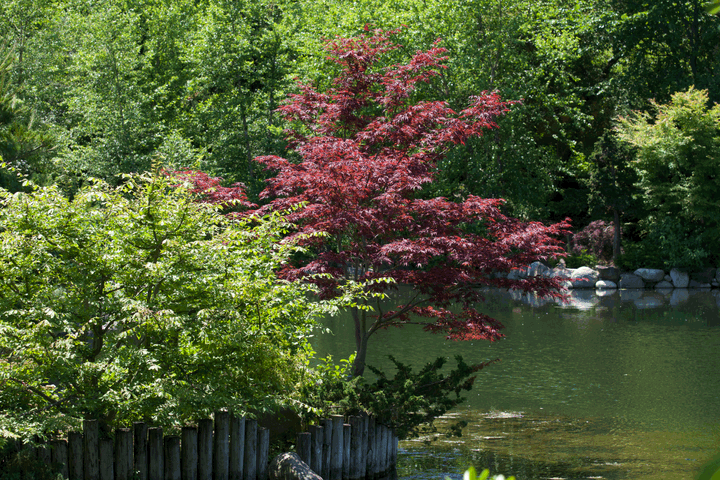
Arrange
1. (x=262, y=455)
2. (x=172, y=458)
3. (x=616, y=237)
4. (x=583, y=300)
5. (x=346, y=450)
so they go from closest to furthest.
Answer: (x=172, y=458)
(x=262, y=455)
(x=346, y=450)
(x=583, y=300)
(x=616, y=237)

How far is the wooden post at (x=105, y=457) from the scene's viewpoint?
5.30 m

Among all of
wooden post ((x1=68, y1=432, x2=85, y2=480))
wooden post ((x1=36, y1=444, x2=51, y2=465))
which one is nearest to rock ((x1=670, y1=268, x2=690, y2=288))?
wooden post ((x1=68, y1=432, x2=85, y2=480))

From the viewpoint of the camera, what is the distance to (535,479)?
7.36 metres

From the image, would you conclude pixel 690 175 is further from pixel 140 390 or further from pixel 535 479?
pixel 140 390

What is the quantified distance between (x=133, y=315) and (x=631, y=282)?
25196 mm

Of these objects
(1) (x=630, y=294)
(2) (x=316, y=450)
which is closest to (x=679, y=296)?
(1) (x=630, y=294)

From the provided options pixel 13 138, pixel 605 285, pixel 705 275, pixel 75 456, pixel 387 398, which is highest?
pixel 13 138

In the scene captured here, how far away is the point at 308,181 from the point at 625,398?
A: 6.26 m

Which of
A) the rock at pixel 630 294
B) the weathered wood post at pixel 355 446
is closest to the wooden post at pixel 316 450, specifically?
the weathered wood post at pixel 355 446

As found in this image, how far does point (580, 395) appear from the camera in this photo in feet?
35.8

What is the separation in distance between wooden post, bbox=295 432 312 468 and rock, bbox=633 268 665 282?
2371 cm

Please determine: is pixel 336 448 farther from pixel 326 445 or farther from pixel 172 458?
pixel 172 458

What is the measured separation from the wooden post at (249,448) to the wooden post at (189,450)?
1.54ft

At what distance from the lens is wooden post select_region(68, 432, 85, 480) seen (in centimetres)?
521
